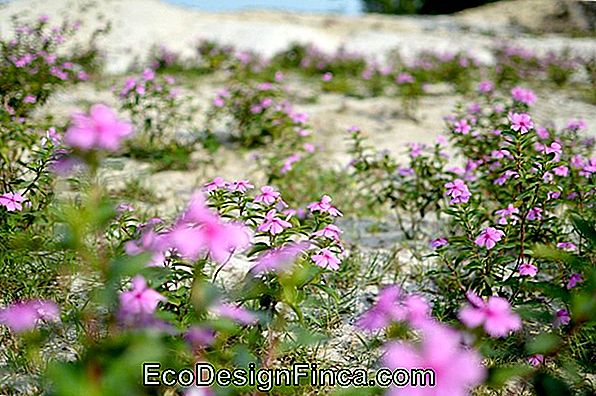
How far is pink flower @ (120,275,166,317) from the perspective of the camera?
1.37 m

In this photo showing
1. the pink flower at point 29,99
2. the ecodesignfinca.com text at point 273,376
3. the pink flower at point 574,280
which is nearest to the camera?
the ecodesignfinca.com text at point 273,376

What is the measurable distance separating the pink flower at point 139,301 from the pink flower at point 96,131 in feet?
1.08

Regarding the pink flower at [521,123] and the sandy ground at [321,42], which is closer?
the pink flower at [521,123]

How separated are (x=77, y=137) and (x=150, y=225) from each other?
2.33 feet

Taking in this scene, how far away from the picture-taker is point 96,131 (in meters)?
1.27

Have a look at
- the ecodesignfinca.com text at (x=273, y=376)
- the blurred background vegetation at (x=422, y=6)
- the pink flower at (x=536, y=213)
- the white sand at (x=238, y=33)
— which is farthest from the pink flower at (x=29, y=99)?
the blurred background vegetation at (x=422, y=6)

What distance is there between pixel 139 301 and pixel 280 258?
555 millimetres

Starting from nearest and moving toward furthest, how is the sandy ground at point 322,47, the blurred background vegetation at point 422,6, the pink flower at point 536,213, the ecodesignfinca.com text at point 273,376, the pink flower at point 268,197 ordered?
the ecodesignfinca.com text at point 273,376
the pink flower at point 268,197
the pink flower at point 536,213
the sandy ground at point 322,47
the blurred background vegetation at point 422,6

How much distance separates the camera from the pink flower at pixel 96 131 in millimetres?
1236

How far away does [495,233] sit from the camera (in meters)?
2.20

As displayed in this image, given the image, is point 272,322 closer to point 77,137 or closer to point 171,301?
point 171,301

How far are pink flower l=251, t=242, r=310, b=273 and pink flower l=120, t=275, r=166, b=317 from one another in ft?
1.66

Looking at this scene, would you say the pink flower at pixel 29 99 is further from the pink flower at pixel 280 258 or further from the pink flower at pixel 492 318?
the pink flower at pixel 492 318

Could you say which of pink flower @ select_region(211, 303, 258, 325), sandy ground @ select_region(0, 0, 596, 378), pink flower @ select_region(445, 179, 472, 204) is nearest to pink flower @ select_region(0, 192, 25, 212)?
sandy ground @ select_region(0, 0, 596, 378)
